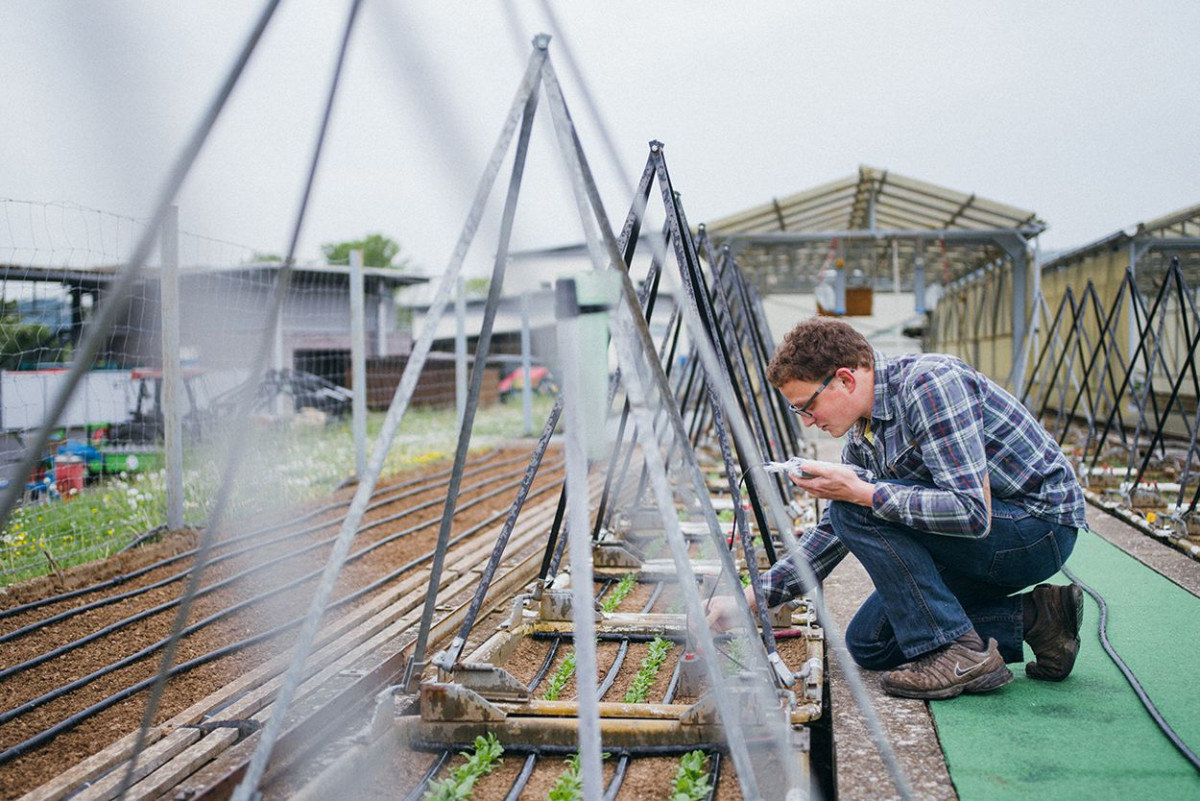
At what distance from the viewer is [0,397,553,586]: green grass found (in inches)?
165

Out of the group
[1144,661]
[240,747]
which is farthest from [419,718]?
[1144,661]

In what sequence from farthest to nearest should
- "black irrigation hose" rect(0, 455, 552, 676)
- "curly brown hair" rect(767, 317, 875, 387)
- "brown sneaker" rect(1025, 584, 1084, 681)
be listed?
"black irrigation hose" rect(0, 455, 552, 676) → "brown sneaker" rect(1025, 584, 1084, 681) → "curly brown hair" rect(767, 317, 875, 387)

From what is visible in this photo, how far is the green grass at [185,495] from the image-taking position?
4195mm

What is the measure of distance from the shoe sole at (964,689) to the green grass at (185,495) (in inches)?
67.8

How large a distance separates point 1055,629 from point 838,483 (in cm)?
78

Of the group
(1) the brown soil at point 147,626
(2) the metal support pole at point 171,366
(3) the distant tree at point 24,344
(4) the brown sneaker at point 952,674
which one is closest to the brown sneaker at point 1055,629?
(4) the brown sneaker at point 952,674

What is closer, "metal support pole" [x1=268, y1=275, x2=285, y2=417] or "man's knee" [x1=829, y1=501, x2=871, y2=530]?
"man's knee" [x1=829, y1=501, x2=871, y2=530]

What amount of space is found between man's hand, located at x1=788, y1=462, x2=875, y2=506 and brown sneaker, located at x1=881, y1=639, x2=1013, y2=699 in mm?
480

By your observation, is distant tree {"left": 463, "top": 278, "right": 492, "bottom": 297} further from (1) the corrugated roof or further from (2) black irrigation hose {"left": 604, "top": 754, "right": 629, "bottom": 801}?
(1) the corrugated roof

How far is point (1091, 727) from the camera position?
2242mm

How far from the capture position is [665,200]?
2.86 m

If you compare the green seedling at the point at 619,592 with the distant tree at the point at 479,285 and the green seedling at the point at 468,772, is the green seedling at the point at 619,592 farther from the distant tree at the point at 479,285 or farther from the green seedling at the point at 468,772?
the distant tree at the point at 479,285

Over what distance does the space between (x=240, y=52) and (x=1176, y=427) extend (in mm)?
11029

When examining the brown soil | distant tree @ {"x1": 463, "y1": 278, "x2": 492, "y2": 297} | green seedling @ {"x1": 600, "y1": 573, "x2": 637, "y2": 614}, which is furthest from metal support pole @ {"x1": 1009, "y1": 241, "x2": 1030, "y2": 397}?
green seedling @ {"x1": 600, "y1": 573, "x2": 637, "y2": 614}
